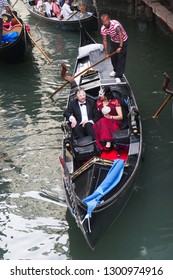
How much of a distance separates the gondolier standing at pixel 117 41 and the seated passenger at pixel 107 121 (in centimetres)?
87

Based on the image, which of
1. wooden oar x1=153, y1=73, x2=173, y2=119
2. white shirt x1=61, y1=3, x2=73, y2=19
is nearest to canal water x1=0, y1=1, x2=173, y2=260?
wooden oar x1=153, y1=73, x2=173, y2=119

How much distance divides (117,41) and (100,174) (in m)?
2.37

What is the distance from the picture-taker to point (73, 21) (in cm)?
1004

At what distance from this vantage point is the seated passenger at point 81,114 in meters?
4.93

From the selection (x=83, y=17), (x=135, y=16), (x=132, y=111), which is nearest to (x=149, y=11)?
(x=135, y=16)

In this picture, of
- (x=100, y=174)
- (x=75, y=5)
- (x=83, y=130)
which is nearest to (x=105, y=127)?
(x=83, y=130)

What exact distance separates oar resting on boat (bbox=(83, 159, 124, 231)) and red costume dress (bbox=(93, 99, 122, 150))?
648 millimetres

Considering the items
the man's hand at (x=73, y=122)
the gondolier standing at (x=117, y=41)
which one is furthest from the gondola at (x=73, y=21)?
the man's hand at (x=73, y=122)

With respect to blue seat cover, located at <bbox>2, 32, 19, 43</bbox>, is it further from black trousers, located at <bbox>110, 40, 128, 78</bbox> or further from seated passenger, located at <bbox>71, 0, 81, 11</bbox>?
black trousers, located at <bbox>110, 40, 128, 78</bbox>

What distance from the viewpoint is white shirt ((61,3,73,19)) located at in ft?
33.8

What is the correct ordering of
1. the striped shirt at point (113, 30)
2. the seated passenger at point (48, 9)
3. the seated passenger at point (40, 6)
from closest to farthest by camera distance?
the striped shirt at point (113, 30)
the seated passenger at point (48, 9)
the seated passenger at point (40, 6)

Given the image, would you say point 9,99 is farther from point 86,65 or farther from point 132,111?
point 132,111

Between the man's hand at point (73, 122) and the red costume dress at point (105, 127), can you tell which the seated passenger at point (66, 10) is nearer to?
the red costume dress at point (105, 127)

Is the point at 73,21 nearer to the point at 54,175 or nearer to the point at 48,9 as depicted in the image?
the point at 48,9
